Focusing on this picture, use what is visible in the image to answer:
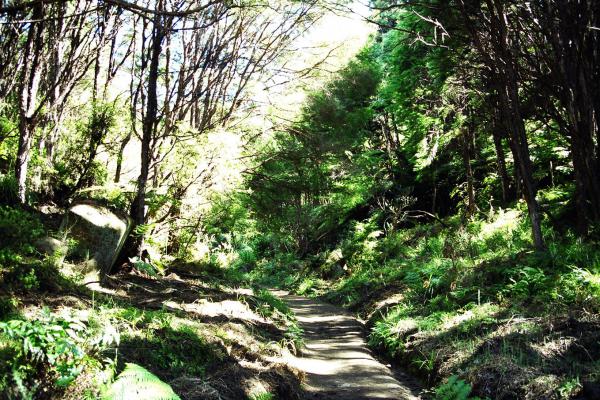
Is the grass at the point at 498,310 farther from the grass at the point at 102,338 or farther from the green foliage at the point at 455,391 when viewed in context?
the grass at the point at 102,338

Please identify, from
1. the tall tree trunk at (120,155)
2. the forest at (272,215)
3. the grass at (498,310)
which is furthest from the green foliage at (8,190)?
the grass at (498,310)

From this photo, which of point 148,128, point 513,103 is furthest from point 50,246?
point 513,103

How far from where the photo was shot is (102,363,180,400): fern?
9.56 ft

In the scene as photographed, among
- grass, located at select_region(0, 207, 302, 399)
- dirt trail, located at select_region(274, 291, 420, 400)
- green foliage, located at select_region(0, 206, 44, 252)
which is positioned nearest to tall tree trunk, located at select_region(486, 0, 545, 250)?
dirt trail, located at select_region(274, 291, 420, 400)

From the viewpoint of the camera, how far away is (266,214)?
14.8m

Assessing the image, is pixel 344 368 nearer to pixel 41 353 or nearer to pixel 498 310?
pixel 498 310

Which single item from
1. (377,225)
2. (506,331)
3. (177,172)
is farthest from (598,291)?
(377,225)

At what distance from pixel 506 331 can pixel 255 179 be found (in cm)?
915

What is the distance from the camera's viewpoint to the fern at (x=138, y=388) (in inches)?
115

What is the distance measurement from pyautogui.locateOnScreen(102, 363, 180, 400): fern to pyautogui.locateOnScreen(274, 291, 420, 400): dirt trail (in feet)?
9.48

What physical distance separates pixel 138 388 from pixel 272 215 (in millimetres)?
11788

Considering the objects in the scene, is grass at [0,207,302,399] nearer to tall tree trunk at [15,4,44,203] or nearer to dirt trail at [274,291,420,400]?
dirt trail at [274,291,420,400]

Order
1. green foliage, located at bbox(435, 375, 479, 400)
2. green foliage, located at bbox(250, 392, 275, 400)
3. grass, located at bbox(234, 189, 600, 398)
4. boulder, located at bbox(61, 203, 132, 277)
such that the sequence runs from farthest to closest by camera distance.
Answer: boulder, located at bbox(61, 203, 132, 277), grass, located at bbox(234, 189, 600, 398), green foliage, located at bbox(250, 392, 275, 400), green foliage, located at bbox(435, 375, 479, 400)

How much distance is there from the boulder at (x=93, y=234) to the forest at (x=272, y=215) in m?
0.03
